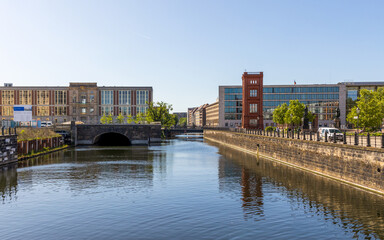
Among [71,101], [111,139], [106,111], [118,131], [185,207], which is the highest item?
[71,101]

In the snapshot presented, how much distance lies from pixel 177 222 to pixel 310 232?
8.12 m

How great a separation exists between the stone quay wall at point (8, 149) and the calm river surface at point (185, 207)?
6.63m

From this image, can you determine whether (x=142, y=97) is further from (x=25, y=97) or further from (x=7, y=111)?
(x=7, y=111)

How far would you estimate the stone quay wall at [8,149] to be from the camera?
155ft

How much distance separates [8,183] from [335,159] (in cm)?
3323

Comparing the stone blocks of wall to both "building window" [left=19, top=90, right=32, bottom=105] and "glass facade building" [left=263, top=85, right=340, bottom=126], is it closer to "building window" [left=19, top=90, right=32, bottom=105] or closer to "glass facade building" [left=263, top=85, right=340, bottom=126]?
"building window" [left=19, top=90, right=32, bottom=105]

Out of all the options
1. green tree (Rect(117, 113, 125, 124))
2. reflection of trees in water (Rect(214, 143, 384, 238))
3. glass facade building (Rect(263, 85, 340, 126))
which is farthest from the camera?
glass facade building (Rect(263, 85, 340, 126))

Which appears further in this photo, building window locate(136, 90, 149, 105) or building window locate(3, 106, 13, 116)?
building window locate(136, 90, 149, 105)

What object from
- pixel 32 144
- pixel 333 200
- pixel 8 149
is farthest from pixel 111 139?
pixel 333 200

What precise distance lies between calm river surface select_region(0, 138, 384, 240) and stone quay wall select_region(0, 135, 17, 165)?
21.7 feet

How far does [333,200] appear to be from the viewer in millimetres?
27406

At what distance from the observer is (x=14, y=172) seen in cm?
4297

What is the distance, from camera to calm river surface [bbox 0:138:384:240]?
20.7 m

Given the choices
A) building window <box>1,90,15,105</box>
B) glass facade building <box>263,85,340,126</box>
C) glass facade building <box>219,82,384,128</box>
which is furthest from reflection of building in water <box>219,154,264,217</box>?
building window <box>1,90,15,105</box>
